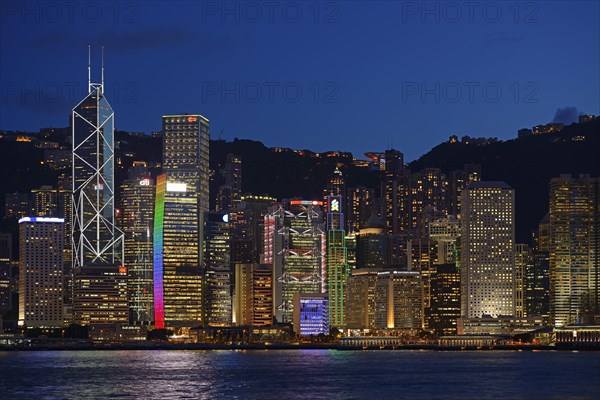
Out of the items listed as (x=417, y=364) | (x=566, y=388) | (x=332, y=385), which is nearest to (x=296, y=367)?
(x=417, y=364)

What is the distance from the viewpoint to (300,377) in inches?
4973

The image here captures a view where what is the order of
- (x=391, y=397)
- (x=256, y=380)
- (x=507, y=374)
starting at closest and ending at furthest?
(x=391, y=397) < (x=256, y=380) < (x=507, y=374)

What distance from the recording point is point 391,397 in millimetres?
103812

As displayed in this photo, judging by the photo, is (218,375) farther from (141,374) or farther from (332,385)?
(332,385)

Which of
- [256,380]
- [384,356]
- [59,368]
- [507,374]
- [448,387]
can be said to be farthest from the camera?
[384,356]

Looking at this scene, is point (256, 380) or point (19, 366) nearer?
point (256, 380)

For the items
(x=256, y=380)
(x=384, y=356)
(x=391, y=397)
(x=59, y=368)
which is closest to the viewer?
(x=391, y=397)

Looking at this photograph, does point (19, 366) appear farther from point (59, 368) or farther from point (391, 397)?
point (391, 397)

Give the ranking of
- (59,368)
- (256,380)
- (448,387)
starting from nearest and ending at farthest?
1. (448,387)
2. (256,380)
3. (59,368)

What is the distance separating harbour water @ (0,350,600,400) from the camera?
10594 cm

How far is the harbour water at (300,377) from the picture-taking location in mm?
105938

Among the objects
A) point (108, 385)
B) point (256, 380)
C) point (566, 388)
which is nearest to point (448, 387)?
point (566, 388)

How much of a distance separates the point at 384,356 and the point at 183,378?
6060cm

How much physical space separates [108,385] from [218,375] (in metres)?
16.2
